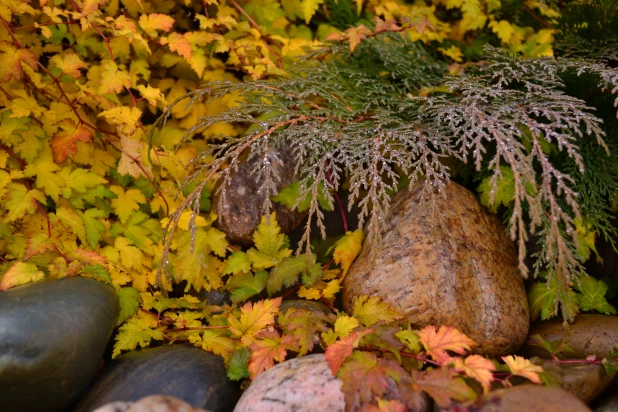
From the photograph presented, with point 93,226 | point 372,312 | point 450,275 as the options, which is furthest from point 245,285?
point 450,275

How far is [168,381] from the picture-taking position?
190cm

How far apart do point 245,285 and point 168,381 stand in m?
0.56

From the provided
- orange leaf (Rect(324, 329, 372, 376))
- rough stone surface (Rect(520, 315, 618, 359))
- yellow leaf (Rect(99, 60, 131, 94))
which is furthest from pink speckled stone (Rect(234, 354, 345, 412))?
yellow leaf (Rect(99, 60, 131, 94))

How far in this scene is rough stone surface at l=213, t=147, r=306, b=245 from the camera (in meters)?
2.48

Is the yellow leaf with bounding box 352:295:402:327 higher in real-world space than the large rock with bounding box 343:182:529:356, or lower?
lower

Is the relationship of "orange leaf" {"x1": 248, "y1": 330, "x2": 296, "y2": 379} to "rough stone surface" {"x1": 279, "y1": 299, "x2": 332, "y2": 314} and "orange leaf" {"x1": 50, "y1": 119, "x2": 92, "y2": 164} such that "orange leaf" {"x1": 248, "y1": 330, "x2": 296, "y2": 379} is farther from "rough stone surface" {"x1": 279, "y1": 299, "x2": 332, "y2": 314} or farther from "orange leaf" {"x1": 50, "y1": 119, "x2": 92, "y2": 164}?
"orange leaf" {"x1": 50, "y1": 119, "x2": 92, "y2": 164}

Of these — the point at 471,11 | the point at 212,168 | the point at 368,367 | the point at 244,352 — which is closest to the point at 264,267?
the point at 244,352

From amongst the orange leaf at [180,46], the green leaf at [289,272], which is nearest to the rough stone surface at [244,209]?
the green leaf at [289,272]

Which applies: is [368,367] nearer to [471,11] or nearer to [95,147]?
[95,147]

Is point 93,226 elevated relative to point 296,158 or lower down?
lower down

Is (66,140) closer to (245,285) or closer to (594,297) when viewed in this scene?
(245,285)

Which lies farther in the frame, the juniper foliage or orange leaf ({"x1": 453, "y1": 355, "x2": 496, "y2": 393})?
the juniper foliage

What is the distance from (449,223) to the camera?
219 cm

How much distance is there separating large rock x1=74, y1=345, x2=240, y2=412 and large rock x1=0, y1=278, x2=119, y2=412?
81 millimetres
